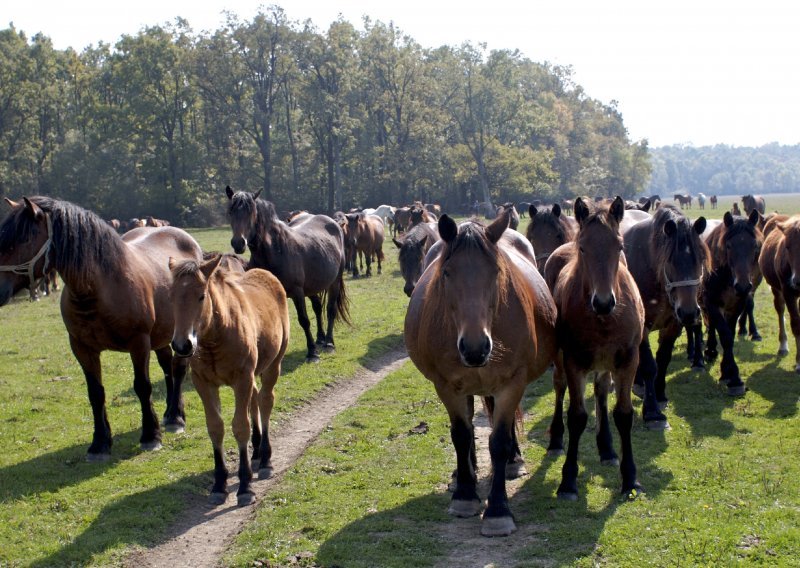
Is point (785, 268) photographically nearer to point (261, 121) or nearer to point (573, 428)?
point (573, 428)

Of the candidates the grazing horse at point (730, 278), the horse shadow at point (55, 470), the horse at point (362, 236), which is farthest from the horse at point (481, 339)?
the horse at point (362, 236)

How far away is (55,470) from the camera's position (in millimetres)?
7340

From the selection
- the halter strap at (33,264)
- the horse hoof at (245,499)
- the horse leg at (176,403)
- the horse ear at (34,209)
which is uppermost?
the horse ear at (34,209)

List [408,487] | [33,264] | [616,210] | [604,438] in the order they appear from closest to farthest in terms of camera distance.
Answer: [616,210], [408,487], [604,438], [33,264]

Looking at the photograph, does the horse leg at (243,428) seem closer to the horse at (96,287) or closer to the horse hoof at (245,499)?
the horse hoof at (245,499)

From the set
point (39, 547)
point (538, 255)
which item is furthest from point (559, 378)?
point (39, 547)

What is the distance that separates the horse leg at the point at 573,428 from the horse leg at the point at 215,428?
9.39 feet

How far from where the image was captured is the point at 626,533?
522 cm

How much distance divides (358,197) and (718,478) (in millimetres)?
60745

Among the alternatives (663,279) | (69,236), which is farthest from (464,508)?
(69,236)

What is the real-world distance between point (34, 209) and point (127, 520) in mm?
3046

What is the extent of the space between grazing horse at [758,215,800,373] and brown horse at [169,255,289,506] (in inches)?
258

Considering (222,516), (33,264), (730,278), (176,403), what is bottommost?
(222,516)

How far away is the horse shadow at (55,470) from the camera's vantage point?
6.86 m
